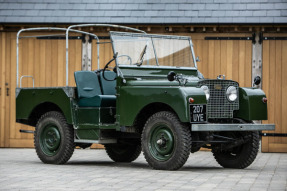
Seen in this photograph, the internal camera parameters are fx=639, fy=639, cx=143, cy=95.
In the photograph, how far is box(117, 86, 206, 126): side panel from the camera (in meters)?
8.55

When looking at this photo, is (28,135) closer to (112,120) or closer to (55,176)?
(112,120)

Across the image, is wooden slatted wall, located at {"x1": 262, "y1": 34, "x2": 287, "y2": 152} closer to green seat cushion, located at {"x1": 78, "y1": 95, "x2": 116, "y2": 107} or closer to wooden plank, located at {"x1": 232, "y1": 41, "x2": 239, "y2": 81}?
wooden plank, located at {"x1": 232, "y1": 41, "x2": 239, "y2": 81}

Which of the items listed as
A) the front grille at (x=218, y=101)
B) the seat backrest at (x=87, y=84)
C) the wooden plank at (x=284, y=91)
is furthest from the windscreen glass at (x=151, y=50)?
the wooden plank at (x=284, y=91)

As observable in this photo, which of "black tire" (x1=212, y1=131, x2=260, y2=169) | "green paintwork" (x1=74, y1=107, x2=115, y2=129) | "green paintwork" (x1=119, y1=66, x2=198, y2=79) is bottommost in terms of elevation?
"black tire" (x1=212, y1=131, x2=260, y2=169)

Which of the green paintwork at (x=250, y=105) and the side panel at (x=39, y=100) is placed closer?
the green paintwork at (x=250, y=105)

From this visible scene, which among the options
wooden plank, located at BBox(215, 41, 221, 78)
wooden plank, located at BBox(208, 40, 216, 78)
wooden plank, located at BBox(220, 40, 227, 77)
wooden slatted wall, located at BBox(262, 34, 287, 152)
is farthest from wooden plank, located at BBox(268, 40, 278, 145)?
wooden plank, located at BBox(208, 40, 216, 78)

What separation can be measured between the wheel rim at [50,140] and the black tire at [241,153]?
2527 millimetres

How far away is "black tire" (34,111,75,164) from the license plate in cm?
239

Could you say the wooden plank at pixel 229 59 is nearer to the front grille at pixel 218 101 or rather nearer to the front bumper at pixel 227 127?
the front grille at pixel 218 101

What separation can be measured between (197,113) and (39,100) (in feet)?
10.2

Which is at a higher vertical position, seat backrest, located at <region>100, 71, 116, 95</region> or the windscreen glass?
Result: the windscreen glass

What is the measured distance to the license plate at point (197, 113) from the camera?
8555 millimetres

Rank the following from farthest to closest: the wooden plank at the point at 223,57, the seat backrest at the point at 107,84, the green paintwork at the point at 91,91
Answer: the wooden plank at the point at 223,57, the seat backrest at the point at 107,84, the green paintwork at the point at 91,91

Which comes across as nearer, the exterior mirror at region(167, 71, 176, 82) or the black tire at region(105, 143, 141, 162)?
the exterior mirror at region(167, 71, 176, 82)
